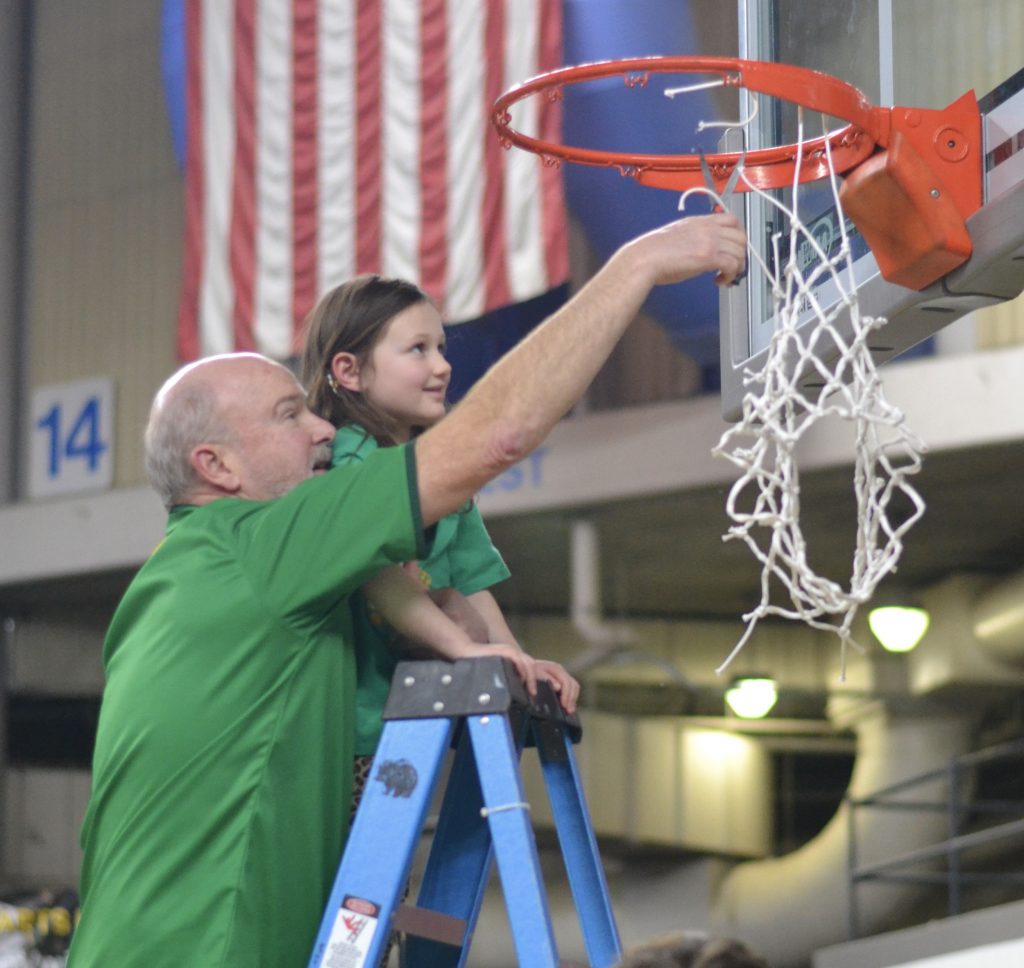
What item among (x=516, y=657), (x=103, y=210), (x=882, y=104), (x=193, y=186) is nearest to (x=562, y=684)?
(x=516, y=657)

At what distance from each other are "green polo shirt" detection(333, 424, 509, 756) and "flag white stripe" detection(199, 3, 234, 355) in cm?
702

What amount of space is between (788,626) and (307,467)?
9.27 meters

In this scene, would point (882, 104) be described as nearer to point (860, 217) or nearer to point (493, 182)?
point (860, 217)

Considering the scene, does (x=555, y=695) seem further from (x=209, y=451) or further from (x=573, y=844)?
(x=209, y=451)

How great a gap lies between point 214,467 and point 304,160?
7.17 metres

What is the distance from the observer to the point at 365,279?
2.86 m

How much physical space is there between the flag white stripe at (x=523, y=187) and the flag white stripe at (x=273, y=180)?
1.42 meters

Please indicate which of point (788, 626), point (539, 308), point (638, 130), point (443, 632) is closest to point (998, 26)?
point (638, 130)

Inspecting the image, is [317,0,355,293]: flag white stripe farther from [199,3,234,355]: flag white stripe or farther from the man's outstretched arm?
the man's outstretched arm

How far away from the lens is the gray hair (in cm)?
242

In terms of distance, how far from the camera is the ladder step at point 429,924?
218 centimetres

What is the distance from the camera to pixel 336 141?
9273mm

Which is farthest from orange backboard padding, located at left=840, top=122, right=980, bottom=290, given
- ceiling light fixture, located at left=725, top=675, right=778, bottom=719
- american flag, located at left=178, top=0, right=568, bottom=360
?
ceiling light fixture, located at left=725, top=675, right=778, bottom=719

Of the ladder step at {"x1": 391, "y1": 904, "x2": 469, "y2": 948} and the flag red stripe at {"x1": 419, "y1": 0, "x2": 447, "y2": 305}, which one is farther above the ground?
the flag red stripe at {"x1": 419, "y1": 0, "x2": 447, "y2": 305}
